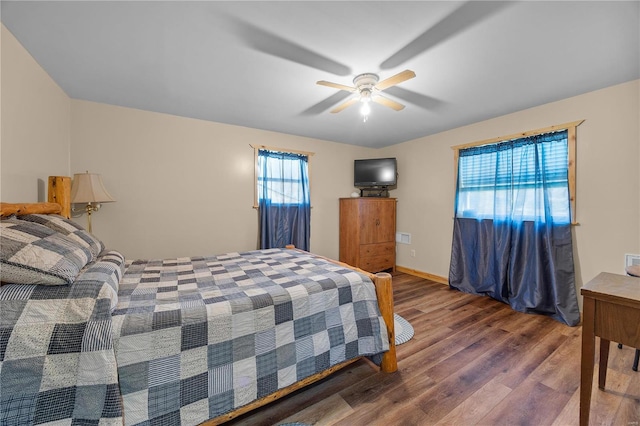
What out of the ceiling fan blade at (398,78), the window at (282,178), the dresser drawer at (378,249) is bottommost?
the dresser drawer at (378,249)

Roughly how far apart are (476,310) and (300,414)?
244cm

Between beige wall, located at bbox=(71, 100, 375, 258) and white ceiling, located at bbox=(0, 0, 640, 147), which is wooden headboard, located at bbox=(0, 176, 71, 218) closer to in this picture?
beige wall, located at bbox=(71, 100, 375, 258)

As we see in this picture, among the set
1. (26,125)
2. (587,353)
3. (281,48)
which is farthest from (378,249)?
(26,125)

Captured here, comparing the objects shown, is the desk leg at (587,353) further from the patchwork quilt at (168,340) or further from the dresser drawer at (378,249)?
the dresser drawer at (378,249)

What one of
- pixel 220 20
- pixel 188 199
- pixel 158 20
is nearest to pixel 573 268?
pixel 220 20

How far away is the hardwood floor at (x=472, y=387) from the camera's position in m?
1.44

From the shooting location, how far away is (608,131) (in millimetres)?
2428

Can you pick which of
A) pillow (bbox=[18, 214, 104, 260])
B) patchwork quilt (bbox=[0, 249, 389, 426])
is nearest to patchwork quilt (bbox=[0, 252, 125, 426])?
patchwork quilt (bbox=[0, 249, 389, 426])

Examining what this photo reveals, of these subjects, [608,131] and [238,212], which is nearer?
[608,131]

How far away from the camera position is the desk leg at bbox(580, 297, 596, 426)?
1159 millimetres

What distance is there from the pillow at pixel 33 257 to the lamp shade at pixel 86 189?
128 cm

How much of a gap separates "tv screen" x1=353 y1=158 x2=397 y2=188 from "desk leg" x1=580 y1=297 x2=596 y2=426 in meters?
3.33

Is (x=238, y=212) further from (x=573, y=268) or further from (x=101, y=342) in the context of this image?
(x=573, y=268)

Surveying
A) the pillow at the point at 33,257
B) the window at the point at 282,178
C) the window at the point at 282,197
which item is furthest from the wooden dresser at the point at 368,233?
the pillow at the point at 33,257
